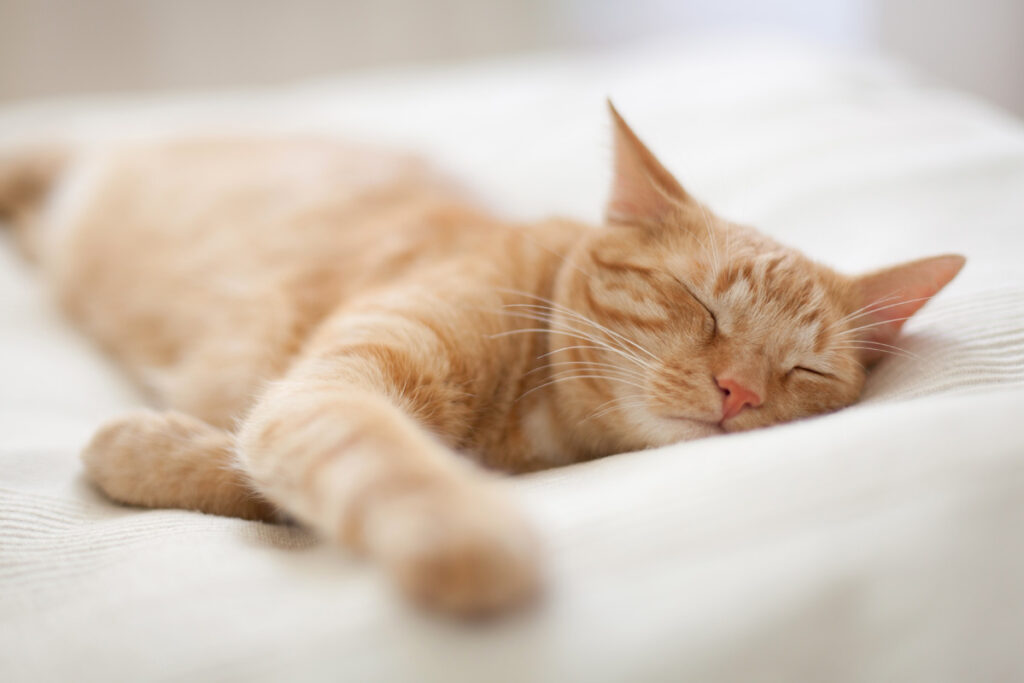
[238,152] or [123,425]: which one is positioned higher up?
[238,152]

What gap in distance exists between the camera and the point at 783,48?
8.26ft

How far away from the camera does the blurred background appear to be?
12.6 ft

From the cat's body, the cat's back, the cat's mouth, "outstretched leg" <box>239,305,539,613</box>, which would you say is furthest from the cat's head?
the cat's back

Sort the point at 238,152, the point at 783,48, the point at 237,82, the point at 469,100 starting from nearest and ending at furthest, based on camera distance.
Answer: the point at 238,152, the point at 783,48, the point at 469,100, the point at 237,82

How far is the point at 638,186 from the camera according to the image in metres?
1.34

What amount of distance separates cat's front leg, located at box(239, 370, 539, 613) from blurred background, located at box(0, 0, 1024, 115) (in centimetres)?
345

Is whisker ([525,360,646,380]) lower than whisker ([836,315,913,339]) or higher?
lower

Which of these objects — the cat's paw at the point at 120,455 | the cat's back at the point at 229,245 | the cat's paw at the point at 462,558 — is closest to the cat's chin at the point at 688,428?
the cat's paw at the point at 462,558

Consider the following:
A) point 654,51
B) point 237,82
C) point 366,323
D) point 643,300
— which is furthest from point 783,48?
point 237,82

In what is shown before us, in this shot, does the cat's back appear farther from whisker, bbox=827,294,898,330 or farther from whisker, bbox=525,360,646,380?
whisker, bbox=827,294,898,330

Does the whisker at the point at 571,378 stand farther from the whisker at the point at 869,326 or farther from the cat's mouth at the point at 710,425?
the whisker at the point at 869,326

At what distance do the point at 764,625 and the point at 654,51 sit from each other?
9.33ft

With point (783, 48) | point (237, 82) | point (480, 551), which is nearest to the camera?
point (480, 551)

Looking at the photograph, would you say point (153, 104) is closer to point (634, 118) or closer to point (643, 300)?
point (634, 118)
